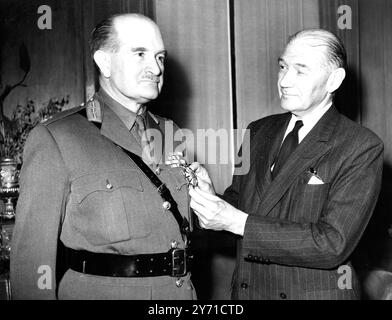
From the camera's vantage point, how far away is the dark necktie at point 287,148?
181 cm

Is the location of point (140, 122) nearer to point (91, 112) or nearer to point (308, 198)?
point (91, 112)

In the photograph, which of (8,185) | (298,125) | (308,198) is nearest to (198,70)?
(8,185)

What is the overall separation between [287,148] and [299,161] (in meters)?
0.12

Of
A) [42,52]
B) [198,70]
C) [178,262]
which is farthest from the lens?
[42,52]

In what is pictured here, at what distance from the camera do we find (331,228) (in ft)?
5.32

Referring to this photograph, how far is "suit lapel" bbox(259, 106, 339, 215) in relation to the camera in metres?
1.71

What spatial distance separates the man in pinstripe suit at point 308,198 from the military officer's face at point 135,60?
0.38 metres

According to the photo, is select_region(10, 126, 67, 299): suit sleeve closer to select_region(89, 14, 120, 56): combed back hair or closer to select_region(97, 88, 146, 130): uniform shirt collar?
select_region(97, 88, 146, 130): uniform shirt collar

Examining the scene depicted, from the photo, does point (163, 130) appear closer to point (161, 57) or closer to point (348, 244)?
point (161, 57)

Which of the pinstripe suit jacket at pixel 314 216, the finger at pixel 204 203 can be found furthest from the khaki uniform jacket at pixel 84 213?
the pinstripe suit jacket at pixel 314 216

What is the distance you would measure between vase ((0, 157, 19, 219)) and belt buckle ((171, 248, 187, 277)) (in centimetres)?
151
